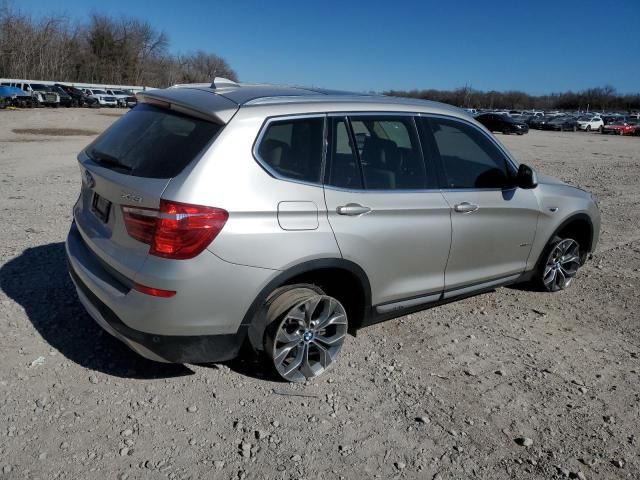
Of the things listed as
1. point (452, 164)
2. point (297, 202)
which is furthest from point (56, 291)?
point (452, 164)

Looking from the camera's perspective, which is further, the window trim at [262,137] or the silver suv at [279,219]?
the window trim at [262,137]

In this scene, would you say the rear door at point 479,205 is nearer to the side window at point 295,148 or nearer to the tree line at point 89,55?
the side window at point 295,148

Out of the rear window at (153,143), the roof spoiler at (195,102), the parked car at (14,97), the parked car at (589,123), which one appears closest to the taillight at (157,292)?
the rear window at (153,143)

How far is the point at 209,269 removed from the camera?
272cm

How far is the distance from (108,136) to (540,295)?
4.11 m

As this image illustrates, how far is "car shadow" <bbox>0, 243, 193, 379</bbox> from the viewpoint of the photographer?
340 centimetres

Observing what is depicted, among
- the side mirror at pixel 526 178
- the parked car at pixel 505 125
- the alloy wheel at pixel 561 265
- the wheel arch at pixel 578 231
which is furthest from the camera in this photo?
the parked car at pixel 505 125

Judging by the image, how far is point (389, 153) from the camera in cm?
359

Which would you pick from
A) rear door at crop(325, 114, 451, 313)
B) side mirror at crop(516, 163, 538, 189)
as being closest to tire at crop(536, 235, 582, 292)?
side mirror at crop(516, 163, 538, 189)

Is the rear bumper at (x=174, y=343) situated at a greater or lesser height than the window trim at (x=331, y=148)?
lesser

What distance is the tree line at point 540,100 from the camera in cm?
13000

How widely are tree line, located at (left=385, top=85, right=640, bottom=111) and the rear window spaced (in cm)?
12966

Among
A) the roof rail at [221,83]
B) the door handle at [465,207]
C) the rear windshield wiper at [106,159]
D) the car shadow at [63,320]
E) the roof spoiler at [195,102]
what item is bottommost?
the car shadow at [63,320]

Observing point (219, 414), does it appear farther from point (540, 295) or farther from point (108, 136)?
point (540, 295)
